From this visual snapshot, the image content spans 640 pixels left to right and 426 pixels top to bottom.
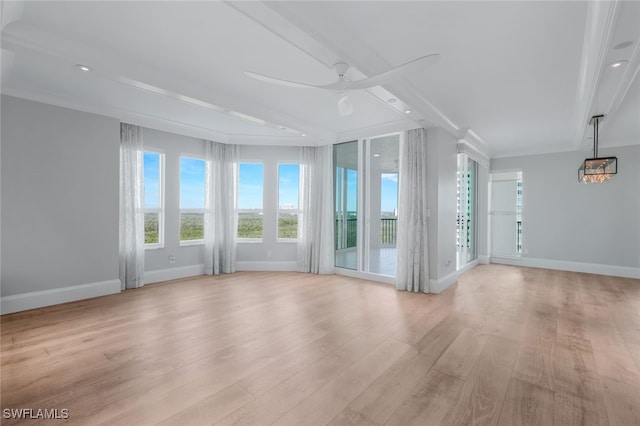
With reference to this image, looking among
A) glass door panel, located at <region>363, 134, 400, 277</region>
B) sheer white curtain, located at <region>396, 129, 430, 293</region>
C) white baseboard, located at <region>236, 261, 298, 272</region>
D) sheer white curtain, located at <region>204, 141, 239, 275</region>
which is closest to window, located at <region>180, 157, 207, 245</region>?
sheer white curtain, located at <region>204, 141, 239, 275</region>

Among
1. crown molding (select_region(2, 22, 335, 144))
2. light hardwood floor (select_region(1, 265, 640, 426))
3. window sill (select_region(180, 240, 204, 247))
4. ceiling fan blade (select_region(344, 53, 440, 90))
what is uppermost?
crown molding (select_region(2, 22, 335, 144))

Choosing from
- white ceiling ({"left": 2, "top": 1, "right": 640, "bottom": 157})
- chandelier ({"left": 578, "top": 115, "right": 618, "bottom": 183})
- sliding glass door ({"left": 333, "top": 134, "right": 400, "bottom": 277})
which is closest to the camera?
white ceiling ({"left": 2, "top": 1, "right": 640, "bottom": 157})

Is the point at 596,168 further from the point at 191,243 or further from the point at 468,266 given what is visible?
the point at 191,243

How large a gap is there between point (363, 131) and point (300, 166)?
159 cm

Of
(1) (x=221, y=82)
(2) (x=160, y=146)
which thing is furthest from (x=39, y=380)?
(2) (x=160, y=146)

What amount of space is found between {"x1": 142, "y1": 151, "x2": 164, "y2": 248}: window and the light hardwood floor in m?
1.19

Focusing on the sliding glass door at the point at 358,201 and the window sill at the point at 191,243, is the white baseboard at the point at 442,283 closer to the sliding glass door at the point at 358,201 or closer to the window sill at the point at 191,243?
the sliding glass door at the point at 358,201

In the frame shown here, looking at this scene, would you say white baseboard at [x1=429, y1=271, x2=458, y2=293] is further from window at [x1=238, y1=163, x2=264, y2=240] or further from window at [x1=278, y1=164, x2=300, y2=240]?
window at [x1=238, y1=163, x2=264, y2=240]

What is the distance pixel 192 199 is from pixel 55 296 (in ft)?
8.39

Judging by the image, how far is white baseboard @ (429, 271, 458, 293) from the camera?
4512 millimetres

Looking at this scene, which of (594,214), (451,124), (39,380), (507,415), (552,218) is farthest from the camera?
(552,218)

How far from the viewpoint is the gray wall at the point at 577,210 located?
557 cm

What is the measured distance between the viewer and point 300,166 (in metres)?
6.17

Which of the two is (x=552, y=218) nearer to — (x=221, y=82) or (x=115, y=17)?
(x=221, y=82)
